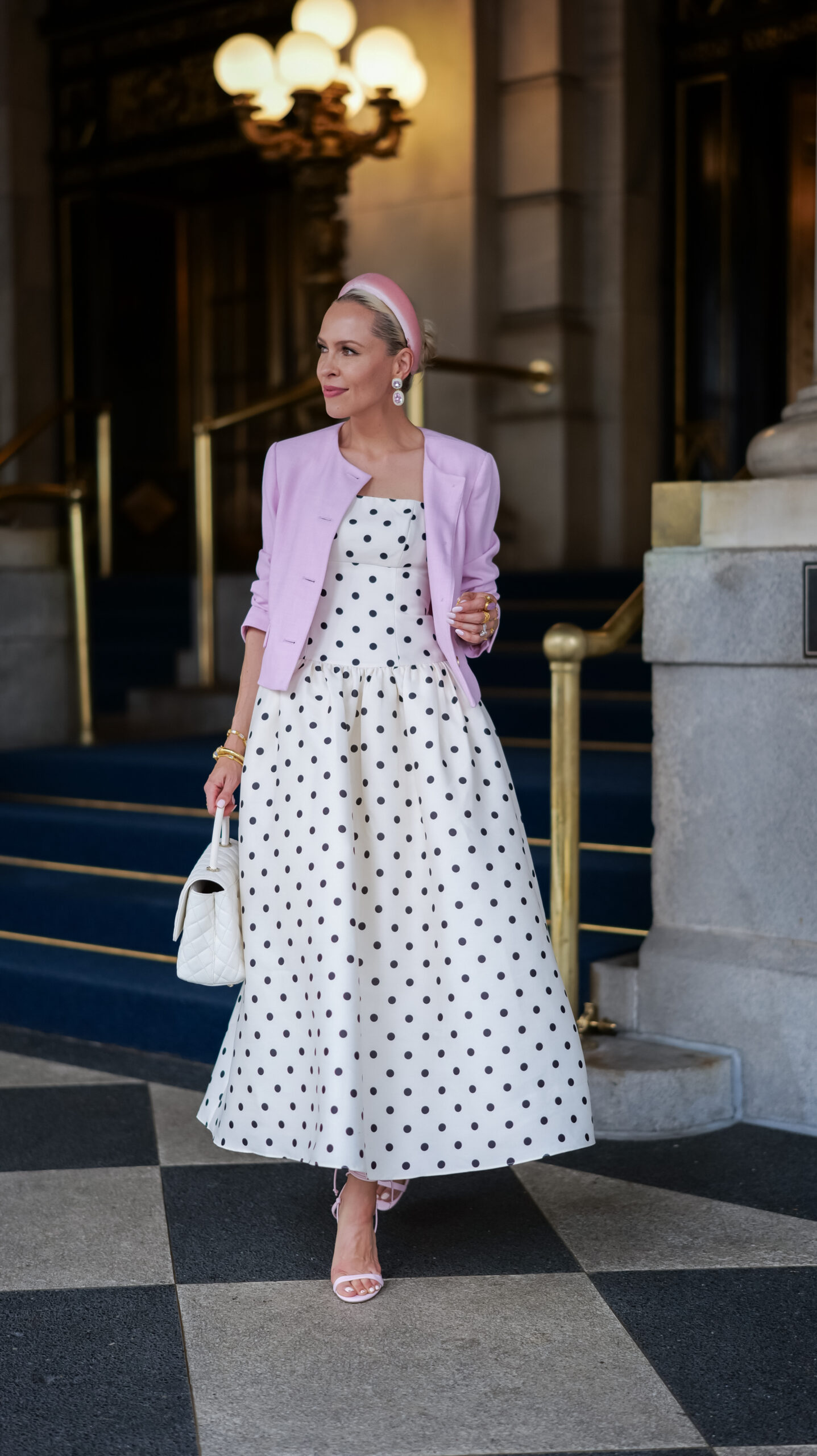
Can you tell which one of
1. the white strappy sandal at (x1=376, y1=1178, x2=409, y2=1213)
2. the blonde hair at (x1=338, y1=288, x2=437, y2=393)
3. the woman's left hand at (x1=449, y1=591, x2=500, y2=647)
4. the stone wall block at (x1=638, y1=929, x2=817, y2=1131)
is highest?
the blonde hair at (x1=338, y1=288, x2=437, y2=393)

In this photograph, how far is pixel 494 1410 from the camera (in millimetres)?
2402

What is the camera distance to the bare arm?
2.97 metres

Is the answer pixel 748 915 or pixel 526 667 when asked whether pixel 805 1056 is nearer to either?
pixel 748 915

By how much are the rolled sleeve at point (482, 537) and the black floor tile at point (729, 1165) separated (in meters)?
1.23

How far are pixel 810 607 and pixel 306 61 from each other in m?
5.14

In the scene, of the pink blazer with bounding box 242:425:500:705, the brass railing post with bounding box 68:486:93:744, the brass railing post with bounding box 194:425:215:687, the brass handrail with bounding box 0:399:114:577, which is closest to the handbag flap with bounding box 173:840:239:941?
the pink blazer with bounding box 242:425:500:705

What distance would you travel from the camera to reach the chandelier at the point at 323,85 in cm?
A: 775

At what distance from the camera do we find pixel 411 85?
7.84 meters

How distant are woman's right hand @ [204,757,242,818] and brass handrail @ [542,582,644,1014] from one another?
1116 mm

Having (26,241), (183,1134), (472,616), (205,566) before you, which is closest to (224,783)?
(472,616)

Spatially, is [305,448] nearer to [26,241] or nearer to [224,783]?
[224,783]

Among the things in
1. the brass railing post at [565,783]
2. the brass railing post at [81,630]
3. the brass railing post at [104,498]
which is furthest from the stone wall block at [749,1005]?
the brass railing post at [104,498]

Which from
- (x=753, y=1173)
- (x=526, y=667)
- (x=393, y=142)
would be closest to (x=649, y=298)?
(x=393, y=142)

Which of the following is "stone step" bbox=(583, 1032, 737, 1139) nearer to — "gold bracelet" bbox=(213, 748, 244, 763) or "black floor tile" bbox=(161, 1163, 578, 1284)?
"black floor tile" bbox=(161, 1163, 578, 1284)
